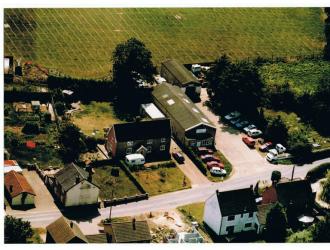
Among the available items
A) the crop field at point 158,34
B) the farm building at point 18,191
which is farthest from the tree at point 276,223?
the crop field at point 158,34

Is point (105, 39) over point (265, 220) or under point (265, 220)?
over

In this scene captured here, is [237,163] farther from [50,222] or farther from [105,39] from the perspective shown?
[105,39]

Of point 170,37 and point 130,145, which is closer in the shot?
point 130,145

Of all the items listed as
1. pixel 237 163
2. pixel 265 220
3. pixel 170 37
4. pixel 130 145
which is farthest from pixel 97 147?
pixel 170 37

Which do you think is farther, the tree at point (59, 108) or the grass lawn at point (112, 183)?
the tree at point (59, 108)

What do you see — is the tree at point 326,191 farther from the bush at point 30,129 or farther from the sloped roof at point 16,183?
the bush at point 30,129

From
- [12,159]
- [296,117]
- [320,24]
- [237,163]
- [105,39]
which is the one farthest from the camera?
[320,24]
